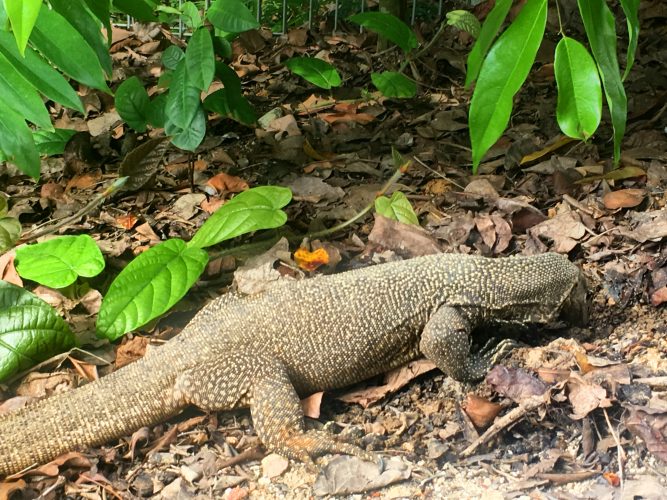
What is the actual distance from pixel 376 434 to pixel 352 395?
0.45 metres

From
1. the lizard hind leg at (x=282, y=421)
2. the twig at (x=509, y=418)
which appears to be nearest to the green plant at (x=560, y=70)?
the twig at (x=509, y=418)

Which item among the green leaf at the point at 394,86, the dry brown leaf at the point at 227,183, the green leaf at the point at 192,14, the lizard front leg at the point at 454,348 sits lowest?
the lizard front leg at the point at 454,348

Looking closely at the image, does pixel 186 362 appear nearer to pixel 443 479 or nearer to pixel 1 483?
pixel 1 483

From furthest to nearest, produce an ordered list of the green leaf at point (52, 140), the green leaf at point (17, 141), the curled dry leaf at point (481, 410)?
the green leaf at point (52, 140) < the green leaf at point (17, 141) < the curled dry leaf at point (481, 410)

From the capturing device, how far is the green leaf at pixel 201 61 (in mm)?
4035

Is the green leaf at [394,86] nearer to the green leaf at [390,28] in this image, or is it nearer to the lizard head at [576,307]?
the green leaf at [390,28]

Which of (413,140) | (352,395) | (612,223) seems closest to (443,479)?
(352,395)

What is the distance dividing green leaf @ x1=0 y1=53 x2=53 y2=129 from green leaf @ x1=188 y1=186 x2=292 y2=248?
102cm

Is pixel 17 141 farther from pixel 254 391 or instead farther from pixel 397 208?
pixel 397 208

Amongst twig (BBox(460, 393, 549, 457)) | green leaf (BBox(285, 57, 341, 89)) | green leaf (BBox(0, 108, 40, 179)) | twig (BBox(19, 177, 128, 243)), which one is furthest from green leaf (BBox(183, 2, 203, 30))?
twig (BBox(460, 393, 549, 457))

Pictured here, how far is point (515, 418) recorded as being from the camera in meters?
2.50

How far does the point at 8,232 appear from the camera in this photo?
12.5 ft

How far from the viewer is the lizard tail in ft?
9.66

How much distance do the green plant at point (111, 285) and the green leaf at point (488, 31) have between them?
1.27 metres
